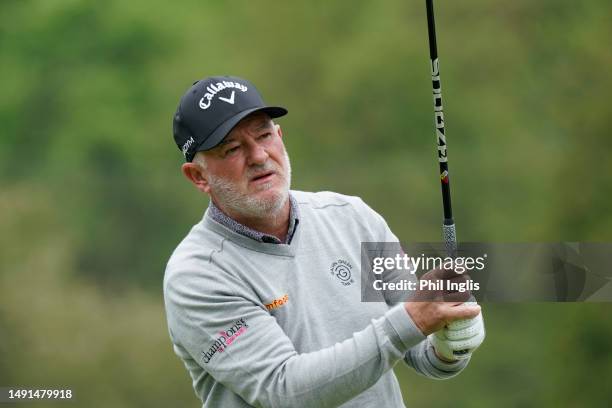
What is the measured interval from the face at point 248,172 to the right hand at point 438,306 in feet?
1.43

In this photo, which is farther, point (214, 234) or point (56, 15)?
point (56, 15)

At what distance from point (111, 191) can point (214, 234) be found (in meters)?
2.10

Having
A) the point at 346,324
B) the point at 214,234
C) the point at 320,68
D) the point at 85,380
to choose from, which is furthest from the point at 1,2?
the point at 346,324

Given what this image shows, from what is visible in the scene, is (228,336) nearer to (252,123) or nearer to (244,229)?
(244,229)

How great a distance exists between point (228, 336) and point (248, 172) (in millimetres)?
373

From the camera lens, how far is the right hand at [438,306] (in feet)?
5.40

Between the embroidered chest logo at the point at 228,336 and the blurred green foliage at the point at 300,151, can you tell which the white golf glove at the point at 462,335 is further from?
the blurred green foliage at the point at 300,151

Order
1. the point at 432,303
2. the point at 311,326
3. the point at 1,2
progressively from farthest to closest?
the point at 1,2 → the point at 311,326 → the point at 432,303

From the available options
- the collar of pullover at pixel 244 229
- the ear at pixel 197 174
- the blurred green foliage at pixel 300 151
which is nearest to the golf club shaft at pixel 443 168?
the collar of pullover at pixel 244 229

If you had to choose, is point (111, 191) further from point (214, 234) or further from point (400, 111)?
point (214, 234)

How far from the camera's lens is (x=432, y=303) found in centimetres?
166

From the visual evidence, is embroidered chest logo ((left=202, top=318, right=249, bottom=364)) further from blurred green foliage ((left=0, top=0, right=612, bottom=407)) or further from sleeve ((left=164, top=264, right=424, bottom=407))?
blurred green foliage ((left=0, top=0, right=612, bottom=407))

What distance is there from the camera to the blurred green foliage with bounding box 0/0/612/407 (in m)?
3.76

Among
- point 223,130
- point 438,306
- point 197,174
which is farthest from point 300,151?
point 438,306
